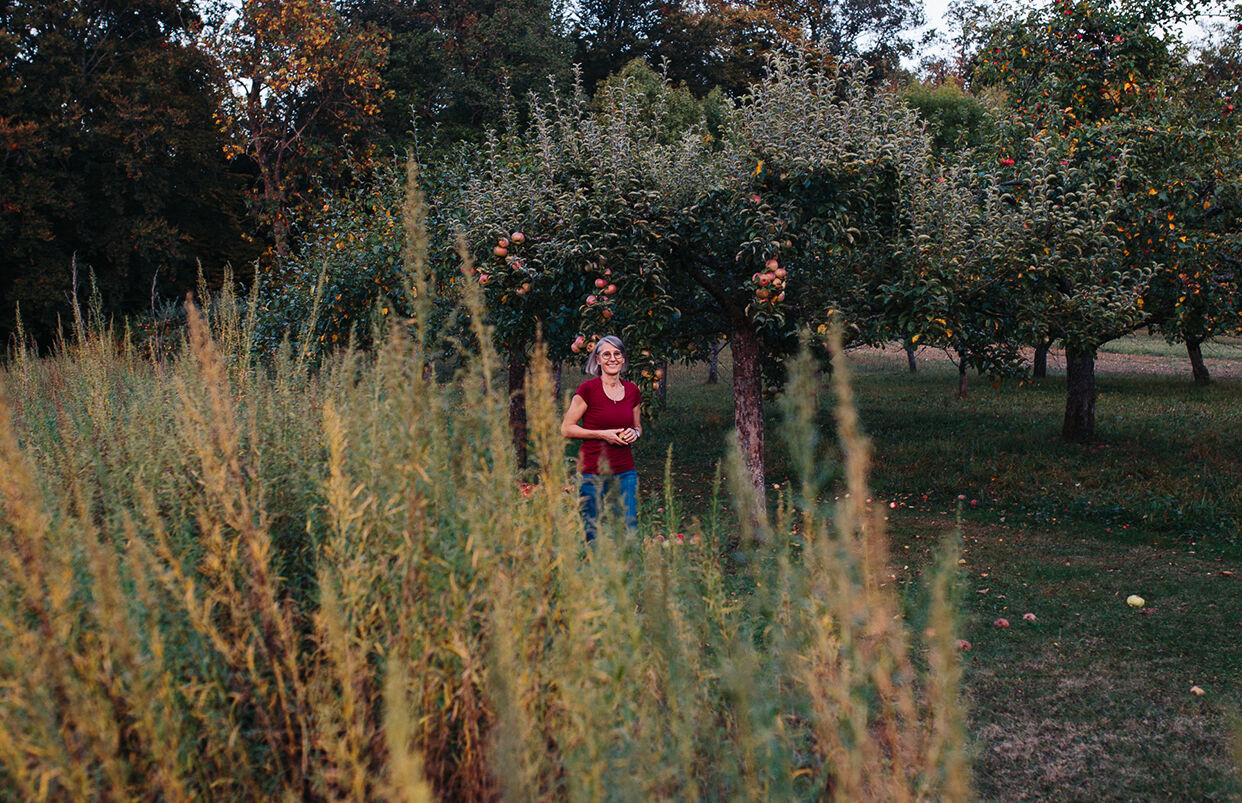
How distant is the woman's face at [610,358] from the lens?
6.08 meters

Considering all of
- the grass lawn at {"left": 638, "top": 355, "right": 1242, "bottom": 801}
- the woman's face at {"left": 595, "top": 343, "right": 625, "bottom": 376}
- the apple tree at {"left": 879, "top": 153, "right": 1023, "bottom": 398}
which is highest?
the apple tree at {"left": 879, "top": 153, "right": 1023, "bottom": 398}

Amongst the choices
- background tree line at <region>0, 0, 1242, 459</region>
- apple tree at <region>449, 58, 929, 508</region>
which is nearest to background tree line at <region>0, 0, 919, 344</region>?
background tree line at <region>0, 0, 1242, 459</region>

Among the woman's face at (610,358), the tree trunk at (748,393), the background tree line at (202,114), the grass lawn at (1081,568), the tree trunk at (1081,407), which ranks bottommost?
the grass lawn at (1081,568)

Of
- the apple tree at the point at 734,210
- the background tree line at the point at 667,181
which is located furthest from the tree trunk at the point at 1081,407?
the apple tree at the point at 734,210

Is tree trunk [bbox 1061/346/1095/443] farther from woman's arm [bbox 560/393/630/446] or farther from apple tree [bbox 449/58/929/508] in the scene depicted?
woman's arm [bbox 560/393/630/446]

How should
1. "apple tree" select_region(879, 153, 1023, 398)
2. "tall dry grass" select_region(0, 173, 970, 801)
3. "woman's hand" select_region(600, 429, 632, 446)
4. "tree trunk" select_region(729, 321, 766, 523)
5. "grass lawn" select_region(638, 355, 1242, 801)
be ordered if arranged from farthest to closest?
1. "tree trunk" select_region(729, 321, 766, 523)
2. "apple tree" select_region(879, 153, 1023, 398)
3. "woman's hand" select_region(600, 429, 632, 446)
4. "grass lawn" select_region(638, 355, 1242, 801)
5. "tall dry grass" select_region(0, 173, 970, 801)

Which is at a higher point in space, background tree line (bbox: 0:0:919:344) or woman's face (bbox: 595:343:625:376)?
background tree line (bbox: 0:0:919:344)

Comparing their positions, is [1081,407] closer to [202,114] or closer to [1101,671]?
[1101,671]

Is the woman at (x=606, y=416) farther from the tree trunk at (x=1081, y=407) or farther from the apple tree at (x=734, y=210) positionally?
the tree trunk at (x=1081, y=407)

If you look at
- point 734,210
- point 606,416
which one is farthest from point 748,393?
point 606,416

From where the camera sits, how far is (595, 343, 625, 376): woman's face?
6082 mm

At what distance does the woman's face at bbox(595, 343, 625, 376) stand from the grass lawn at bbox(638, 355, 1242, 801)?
2.46 m

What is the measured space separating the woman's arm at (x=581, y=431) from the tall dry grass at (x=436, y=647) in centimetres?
317

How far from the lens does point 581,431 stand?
5.86 m
